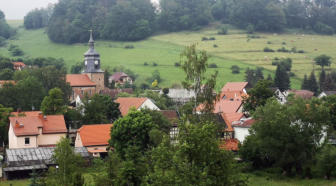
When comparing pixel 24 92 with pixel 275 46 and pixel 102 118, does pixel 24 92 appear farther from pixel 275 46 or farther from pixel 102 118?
pixel 275 46

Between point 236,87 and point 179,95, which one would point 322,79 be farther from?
point 179,95

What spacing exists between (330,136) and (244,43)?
7961cm

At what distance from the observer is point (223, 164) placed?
105 feet

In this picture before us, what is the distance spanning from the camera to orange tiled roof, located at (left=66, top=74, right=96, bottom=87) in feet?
303

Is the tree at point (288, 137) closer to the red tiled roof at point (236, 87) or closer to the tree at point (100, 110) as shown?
the tree at point (100, 110)

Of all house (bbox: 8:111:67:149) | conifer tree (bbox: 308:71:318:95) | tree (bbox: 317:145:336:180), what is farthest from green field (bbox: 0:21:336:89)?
tree (bbox: 317:145:336:180)

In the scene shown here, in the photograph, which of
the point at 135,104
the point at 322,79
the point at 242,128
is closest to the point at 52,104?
the point at 135,104

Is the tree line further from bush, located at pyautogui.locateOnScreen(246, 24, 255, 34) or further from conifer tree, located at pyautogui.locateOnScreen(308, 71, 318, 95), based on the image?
conifer tree, located at pyautogui.locateOnScreen(308, 71, 318, 95)

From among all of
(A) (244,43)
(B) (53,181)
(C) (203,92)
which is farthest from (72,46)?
(B) (53,181)

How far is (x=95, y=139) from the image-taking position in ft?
188

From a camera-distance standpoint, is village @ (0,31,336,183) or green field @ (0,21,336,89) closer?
village @ (0,31,336,183)

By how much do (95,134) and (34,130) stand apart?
252 inches

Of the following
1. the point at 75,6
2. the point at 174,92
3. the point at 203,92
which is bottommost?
the point at 174,92

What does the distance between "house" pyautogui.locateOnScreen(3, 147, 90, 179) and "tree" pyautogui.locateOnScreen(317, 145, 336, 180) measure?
22.2 metres
